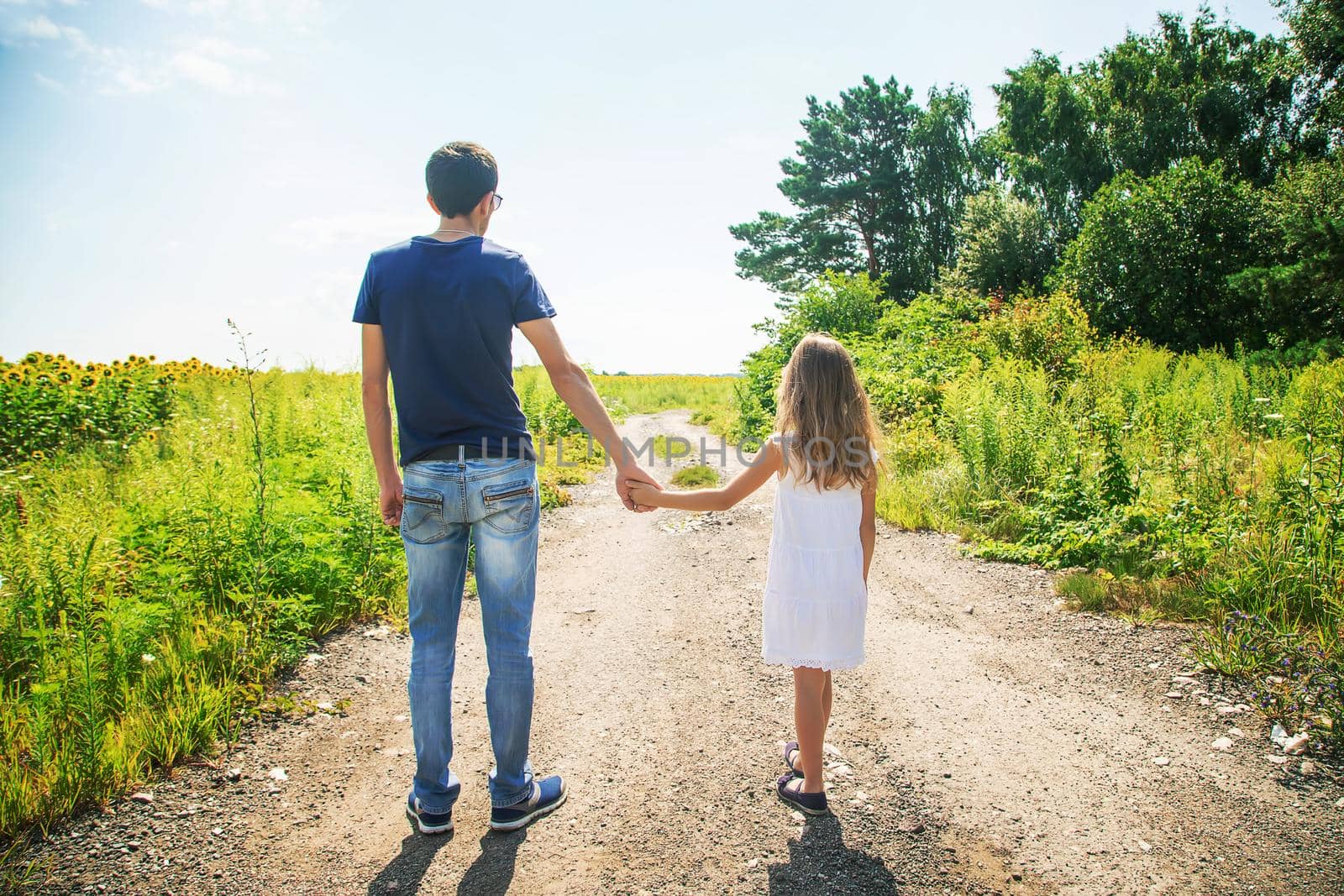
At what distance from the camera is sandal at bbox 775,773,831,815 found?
284 centimetres

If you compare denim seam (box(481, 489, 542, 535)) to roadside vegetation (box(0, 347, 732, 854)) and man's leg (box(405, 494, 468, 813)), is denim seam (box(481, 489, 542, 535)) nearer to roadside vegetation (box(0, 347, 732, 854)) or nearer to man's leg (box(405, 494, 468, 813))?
man's leg (box(405, 494, 468, 813))

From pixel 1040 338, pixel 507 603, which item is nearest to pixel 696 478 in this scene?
pixel 1040 338

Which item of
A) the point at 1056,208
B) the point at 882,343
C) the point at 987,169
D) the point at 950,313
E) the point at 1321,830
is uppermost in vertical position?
the point at 987,169

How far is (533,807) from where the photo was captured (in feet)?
9.30

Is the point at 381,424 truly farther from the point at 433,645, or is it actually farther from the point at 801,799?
the point at 801,799

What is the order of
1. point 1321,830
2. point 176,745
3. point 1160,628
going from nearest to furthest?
point 1321,830 → point 176,745 → point 1160,628

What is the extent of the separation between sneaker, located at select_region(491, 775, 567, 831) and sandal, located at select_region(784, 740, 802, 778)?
95 cm

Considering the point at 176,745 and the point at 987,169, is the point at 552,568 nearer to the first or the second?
the point at 176,745

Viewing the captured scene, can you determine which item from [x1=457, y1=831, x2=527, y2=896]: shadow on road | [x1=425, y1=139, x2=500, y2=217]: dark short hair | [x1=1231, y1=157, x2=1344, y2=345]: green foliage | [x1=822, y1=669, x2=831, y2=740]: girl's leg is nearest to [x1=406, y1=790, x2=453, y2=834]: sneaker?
[x1=457, y1=831, x2=527, y2=896]: shadow on road

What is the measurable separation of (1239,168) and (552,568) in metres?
30.6

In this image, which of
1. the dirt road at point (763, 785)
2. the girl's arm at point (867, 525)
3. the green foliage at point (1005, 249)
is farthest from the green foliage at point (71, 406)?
the green foliage at point (1005, 249)

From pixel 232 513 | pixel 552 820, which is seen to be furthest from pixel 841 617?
pixel 232 513

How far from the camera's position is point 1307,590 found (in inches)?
165

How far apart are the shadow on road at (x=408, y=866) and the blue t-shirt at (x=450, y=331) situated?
56.1 inches
